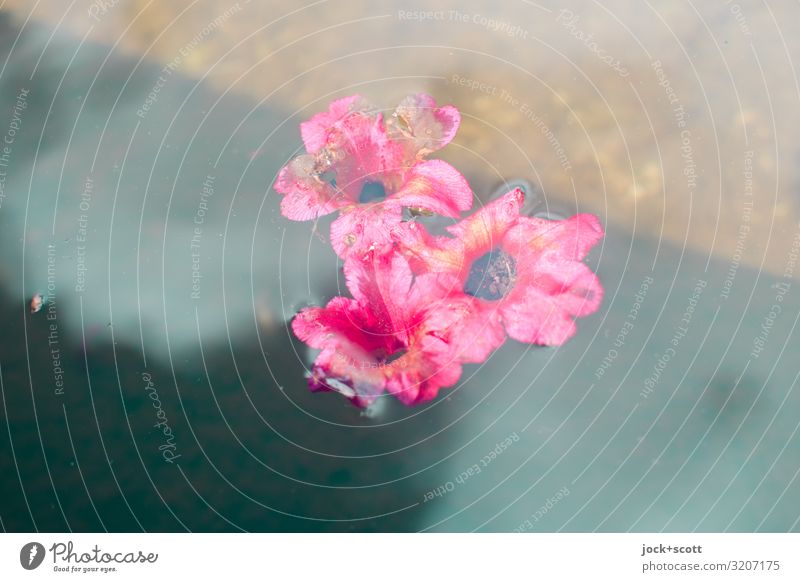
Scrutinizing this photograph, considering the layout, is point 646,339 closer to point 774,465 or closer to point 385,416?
point 774,465

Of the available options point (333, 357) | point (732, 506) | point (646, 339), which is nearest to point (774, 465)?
point (732, 506)

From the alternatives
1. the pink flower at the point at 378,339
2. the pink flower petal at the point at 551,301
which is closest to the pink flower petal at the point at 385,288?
the pink flower at the point at 378,339

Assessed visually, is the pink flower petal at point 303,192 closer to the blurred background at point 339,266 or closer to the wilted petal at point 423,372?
the blurred background at point 339,266

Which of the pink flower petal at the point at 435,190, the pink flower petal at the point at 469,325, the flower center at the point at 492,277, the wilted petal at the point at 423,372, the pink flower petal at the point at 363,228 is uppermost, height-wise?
the pink flower petal at the point at 435,190

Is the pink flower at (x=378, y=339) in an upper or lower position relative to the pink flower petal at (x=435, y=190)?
lower

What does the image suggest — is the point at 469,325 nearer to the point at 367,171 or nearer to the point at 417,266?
the point at 417,266
